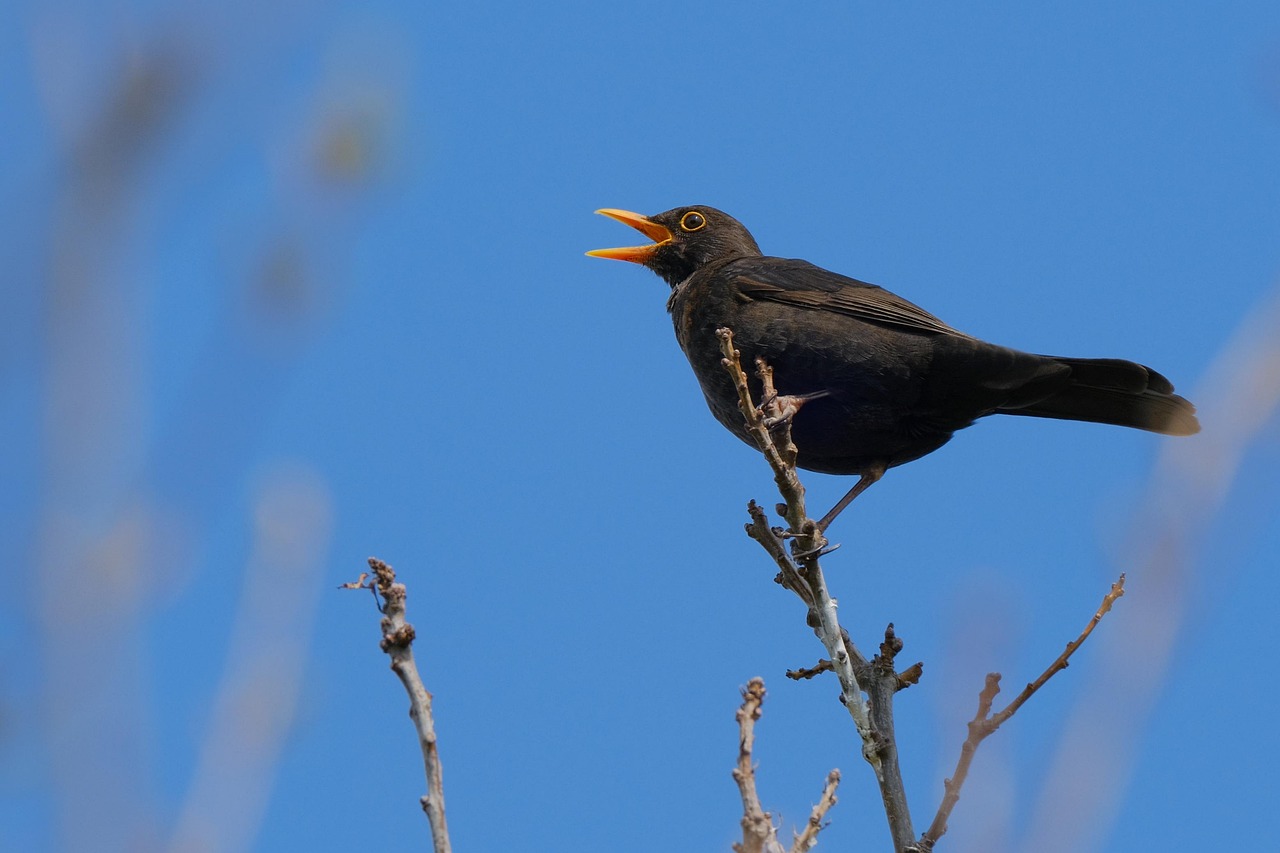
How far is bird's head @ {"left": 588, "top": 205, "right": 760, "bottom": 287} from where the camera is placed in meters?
8.80

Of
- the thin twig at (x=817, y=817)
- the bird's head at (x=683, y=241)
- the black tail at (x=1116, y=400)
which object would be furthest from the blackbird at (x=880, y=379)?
the thin twig at (x=817, y=817)

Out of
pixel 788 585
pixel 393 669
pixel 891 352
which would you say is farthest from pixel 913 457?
pixel 393 669

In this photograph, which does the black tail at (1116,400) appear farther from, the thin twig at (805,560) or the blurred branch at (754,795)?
the blurred branch at (754,795)

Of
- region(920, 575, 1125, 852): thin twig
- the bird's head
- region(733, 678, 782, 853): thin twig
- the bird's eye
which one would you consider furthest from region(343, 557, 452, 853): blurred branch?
the bird's eye

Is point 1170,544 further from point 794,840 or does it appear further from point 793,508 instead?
point 793,508

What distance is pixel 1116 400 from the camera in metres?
6.90

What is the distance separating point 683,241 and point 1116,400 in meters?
3.07

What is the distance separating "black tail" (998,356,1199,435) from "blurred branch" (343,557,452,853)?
4601 millimetres

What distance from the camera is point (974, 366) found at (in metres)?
6.64

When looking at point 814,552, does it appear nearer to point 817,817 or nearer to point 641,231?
point 817,817

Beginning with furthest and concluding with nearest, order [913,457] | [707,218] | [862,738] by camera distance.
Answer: [707,218] → [913,457] → [862,738]

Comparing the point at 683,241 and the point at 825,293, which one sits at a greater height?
the point at 683,241

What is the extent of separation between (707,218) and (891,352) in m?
2.61

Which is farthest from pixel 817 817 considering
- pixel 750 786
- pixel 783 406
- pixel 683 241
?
pixel 683 241
